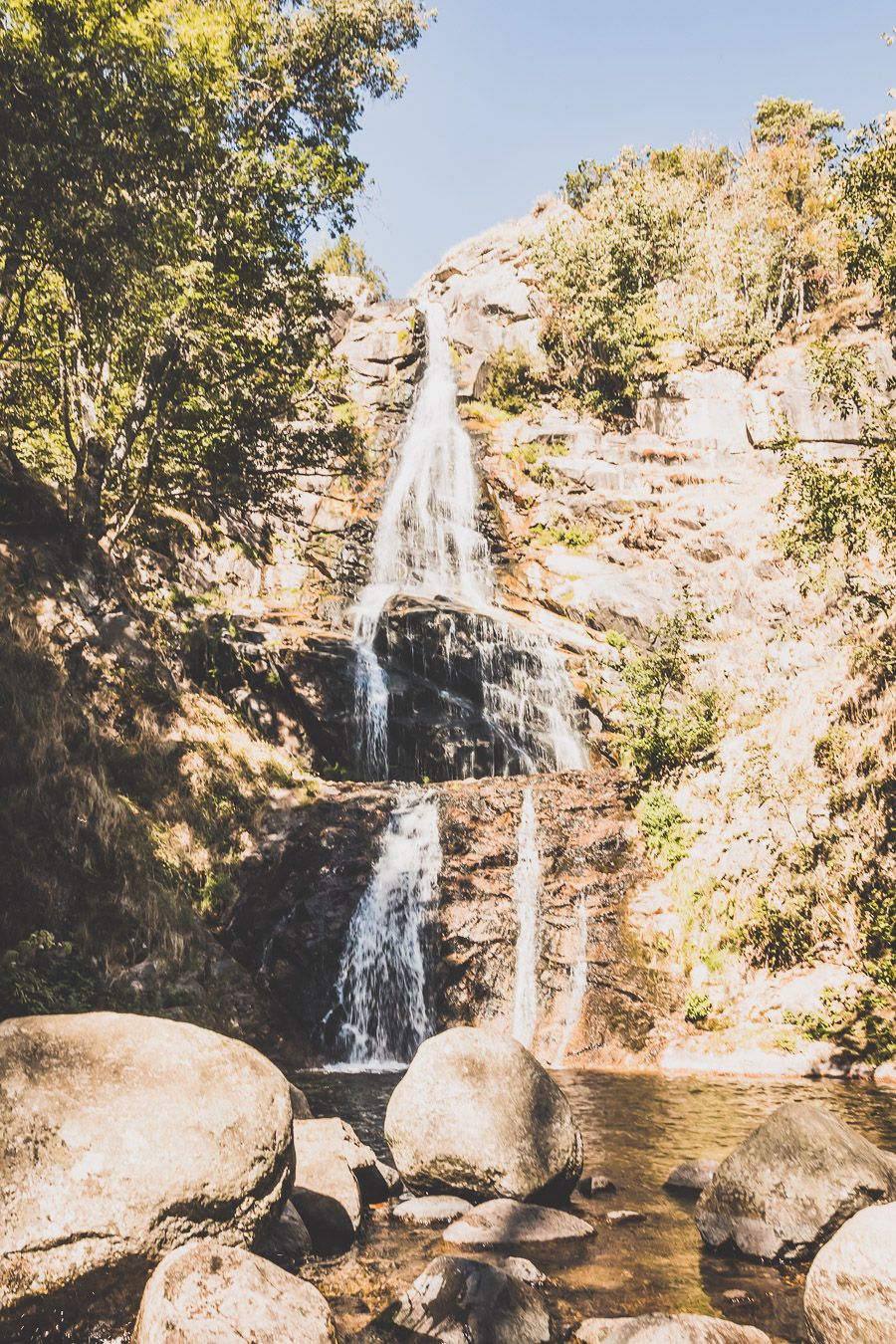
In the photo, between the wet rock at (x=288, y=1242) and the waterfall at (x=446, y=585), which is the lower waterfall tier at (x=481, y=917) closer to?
the waterfall at (x=446, y=585)

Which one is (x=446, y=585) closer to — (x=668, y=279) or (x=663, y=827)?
(x=663, y=827)

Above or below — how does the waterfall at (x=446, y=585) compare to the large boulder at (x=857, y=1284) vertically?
above

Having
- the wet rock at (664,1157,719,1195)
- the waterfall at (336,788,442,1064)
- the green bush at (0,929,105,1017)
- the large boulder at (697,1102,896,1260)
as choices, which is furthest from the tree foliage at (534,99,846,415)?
the large boulder at (697,1102,896,1260)

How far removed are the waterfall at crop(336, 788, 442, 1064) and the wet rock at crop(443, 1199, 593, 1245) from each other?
244 inches

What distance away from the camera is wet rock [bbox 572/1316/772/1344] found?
3250mm

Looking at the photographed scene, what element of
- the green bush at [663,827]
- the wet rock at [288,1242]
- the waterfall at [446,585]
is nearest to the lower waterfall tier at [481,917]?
the green bush at [663,827]

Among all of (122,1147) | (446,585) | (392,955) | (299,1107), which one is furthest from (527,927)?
(446,585)

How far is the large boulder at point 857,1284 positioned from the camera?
321 centimetres

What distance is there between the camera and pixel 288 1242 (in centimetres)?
456

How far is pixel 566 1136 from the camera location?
564 cm

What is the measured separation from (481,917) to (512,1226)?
753 cm

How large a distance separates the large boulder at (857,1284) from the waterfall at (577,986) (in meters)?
7.41

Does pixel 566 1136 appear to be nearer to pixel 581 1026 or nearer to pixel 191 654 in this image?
pixel 581 1026

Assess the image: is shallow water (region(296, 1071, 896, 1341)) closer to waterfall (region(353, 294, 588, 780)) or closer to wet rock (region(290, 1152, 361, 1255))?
wet rock (region(290, 1152, 361, 1255))
